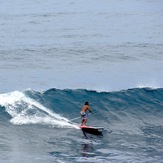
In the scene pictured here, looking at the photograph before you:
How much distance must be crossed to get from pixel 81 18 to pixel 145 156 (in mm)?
36629

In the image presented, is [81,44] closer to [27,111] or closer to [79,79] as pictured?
[79,79]

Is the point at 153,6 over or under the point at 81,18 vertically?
over

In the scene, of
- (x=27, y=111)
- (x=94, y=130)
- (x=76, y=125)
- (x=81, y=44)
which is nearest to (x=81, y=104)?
(x=27, y=111)

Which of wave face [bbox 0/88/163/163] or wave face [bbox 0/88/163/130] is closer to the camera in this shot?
wave face [bbox 0/88/163/163]

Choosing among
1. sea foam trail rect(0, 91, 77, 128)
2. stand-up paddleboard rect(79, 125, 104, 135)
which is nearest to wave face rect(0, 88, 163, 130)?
sea foam trail rect(0, 91, 77, 128)

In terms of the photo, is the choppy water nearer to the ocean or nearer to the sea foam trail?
the ocean

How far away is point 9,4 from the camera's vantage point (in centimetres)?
6931

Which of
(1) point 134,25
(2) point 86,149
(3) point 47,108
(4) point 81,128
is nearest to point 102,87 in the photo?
(3) point 47,108

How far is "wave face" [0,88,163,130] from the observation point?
110 feet

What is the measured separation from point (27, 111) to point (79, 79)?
8890 millimetres

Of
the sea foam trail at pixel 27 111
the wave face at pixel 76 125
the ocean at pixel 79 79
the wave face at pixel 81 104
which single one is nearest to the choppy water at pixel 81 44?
the ocean at pixel 79 79

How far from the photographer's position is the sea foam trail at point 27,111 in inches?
1297

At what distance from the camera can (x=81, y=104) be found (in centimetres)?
3678

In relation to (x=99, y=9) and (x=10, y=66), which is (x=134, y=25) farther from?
(x=10, y=66)
